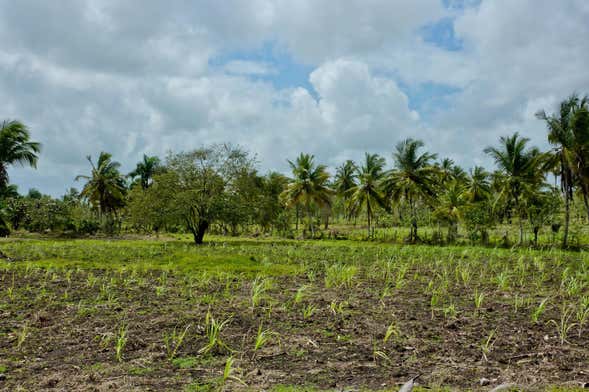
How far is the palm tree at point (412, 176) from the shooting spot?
3806 centimetres

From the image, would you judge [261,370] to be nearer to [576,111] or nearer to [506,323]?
[506,323]

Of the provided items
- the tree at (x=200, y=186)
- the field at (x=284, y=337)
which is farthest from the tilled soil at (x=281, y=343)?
the tree at (x=200, y=186)

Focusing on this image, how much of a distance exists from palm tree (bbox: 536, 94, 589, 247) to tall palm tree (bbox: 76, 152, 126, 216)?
3653 centimetres

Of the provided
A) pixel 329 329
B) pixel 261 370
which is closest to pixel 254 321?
pixel 329 329

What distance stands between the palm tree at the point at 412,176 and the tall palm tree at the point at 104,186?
25.9m

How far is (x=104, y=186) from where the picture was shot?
4634cm

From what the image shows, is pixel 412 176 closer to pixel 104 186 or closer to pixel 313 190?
pixel 313 190

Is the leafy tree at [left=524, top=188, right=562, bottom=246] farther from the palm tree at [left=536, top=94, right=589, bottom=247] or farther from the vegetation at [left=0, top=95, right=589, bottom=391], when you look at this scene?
the vegetation at [left=0, top=95, right=589, bottom=391]

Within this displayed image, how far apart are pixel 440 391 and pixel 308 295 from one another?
5379 mm

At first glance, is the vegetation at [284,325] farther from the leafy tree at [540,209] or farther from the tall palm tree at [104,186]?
the tall palm tree at [104,186]

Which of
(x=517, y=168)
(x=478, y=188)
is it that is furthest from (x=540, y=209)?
(x=478, y=188)

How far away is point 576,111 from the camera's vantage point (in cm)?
2962

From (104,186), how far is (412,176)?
28.5 metres

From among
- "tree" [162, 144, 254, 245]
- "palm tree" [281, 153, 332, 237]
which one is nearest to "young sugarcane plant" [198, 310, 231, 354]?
"tree" [162, 144, 254, 245]
